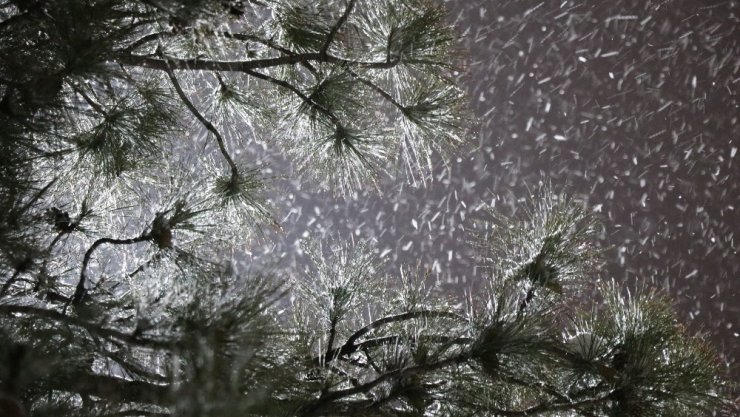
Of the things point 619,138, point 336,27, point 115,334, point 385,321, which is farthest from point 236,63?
point 619,138

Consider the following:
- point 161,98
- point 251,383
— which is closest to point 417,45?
point 161,98

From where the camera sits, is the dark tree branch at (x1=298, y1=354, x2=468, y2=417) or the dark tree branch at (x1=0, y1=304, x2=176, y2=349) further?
the dark tree branch at (x1=298, y1=354, x2=468, y2=417)

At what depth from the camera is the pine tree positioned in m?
0.62

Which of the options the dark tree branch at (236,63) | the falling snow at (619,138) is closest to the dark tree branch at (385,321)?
the dark tree branch at (236,63)

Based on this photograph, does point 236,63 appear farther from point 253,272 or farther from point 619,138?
point 619,138

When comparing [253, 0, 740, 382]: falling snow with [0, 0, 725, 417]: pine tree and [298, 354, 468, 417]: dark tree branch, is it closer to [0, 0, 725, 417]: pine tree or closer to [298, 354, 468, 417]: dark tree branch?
[0, 0, 725, 417]: pine tree

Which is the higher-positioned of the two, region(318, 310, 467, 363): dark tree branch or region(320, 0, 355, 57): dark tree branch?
region(320, 0, 355, 57): dark tree branch

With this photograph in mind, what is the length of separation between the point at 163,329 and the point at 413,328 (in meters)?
0.33

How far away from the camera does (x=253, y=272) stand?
688mm

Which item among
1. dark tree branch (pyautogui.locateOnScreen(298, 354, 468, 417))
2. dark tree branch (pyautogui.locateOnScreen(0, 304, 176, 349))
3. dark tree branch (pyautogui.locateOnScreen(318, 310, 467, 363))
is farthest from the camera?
dark tree branch (pyautogui.locateOnScreen(318, 310, 467, 363))

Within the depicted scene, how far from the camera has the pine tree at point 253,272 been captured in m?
0.62

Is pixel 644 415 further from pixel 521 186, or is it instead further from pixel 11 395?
pixel 521 186

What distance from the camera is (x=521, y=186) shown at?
279 centimetres

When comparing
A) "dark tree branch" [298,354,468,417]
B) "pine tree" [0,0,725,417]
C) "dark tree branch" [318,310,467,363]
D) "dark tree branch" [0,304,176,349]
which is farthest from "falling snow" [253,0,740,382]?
"dark tree branch" [0,304,176,349]
